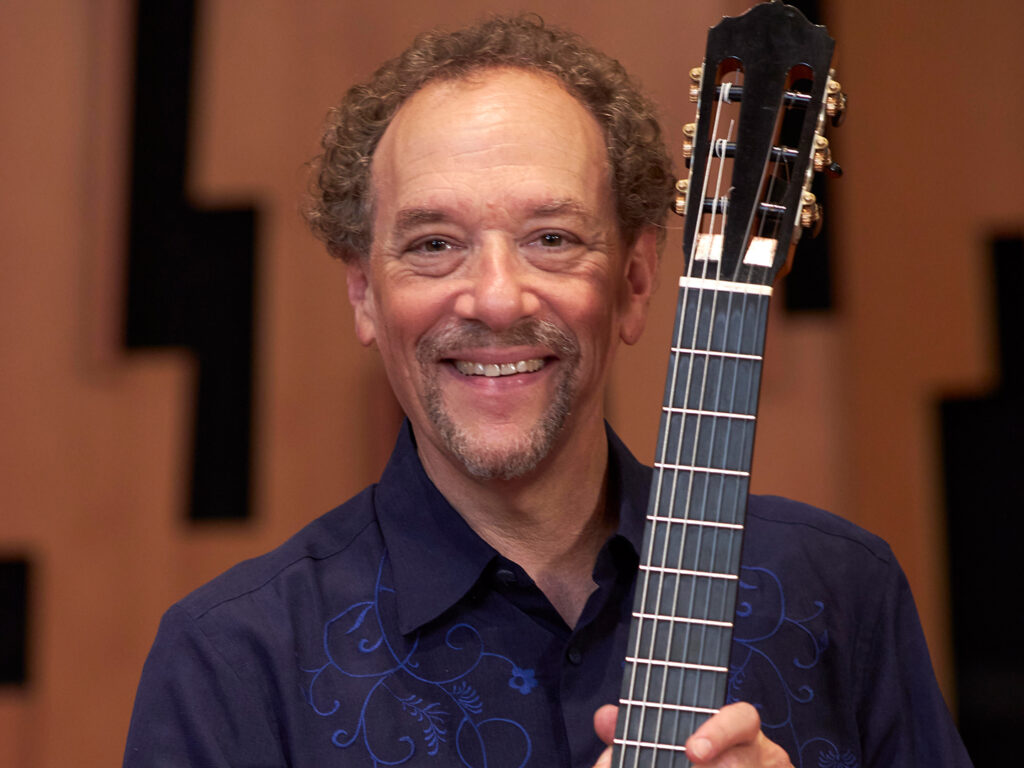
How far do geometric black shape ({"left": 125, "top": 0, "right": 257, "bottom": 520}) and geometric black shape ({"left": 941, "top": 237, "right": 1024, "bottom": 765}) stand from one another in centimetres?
134

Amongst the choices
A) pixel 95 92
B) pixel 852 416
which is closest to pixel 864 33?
pixel 852 416

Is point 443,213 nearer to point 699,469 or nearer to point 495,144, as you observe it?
point 495,144

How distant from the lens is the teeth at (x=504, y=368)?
1.28 metres

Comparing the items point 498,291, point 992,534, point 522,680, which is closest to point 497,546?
point 522,680

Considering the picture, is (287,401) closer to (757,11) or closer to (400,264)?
(400,264)

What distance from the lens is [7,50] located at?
225cm

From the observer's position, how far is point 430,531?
1.32 m

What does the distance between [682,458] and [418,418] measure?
45 centimetres

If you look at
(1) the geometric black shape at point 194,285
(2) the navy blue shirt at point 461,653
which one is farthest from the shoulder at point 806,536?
(1) the geometric black shape at point 194,285

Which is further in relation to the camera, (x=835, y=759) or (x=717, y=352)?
(x=835, y=759)

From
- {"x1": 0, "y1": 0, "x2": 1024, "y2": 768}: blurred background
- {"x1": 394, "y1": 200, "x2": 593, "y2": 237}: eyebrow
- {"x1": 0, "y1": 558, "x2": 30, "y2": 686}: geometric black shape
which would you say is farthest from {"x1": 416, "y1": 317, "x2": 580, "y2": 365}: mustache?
{"x1": 0, "y1": 558, "x2": 30, "y2": 686}: geometric black shape

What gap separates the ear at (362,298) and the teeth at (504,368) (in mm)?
210

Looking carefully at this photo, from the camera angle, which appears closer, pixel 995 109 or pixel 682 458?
pixel 682 458

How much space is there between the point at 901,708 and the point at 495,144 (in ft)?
2.62
